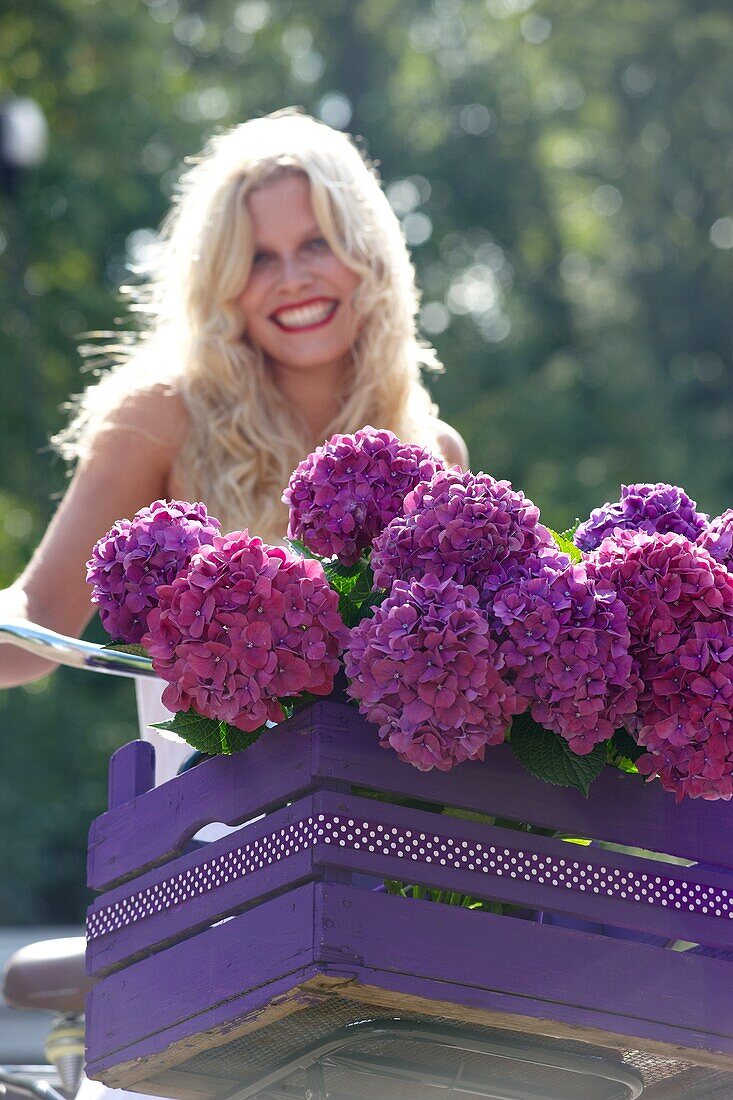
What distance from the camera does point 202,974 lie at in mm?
1707

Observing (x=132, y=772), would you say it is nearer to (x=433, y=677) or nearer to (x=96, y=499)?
(x=433, y=677)

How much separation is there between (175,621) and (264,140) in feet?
5.72

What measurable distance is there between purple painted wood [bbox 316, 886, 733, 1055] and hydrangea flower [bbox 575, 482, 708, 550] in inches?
16.8

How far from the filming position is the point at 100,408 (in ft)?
10.1

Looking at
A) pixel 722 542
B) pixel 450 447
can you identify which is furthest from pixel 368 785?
pixel 450 447

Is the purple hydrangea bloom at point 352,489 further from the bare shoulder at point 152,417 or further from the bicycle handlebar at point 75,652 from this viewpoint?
the bare shoulder at point 152,417

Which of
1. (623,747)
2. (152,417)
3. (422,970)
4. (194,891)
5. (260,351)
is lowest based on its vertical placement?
(422,970)

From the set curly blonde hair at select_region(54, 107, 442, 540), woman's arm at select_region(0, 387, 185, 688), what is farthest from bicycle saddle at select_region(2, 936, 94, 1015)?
curly blonde hair at select_region(54, 107, 442, 540)

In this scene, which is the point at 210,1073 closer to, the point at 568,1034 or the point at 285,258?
the point at 568,1034

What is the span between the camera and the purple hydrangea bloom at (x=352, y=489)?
5.80 ft

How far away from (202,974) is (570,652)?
0.50 m

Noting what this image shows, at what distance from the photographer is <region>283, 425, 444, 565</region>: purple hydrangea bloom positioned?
1769 mm

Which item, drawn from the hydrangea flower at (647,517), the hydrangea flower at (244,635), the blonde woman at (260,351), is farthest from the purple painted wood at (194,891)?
the blonde woman at (260,351)

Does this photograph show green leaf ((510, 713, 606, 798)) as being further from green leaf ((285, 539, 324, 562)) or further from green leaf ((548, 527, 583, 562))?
green leaf ((285, 539, 324, 562))
